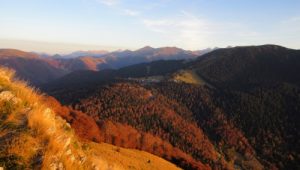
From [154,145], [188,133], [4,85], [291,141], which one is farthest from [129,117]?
[4,85]

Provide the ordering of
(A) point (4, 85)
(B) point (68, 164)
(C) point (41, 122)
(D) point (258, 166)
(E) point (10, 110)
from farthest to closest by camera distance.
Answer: (D) point (258, 166) → (A) point (4, 85) → (E) point (10, 110) → (C) point (41, 122) → (B) point (68, 164)

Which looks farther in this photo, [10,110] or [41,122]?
Result: [10,110]

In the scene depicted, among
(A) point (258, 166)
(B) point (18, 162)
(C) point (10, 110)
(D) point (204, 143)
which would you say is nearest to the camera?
(B) point (18, 162)

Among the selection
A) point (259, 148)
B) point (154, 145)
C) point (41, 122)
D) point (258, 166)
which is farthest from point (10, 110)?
→ point (259, 148)

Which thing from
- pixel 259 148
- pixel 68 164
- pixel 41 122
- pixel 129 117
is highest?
pixel 41 122

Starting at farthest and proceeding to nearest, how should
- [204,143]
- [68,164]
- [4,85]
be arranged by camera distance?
[204,143]
[4,85]
[68,164]

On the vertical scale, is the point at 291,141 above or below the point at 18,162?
below

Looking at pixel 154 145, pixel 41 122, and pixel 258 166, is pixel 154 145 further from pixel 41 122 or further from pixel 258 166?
pixel 41 122

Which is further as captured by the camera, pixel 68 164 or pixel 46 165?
pixel 68 164

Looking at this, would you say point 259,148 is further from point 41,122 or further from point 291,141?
point 41,122
